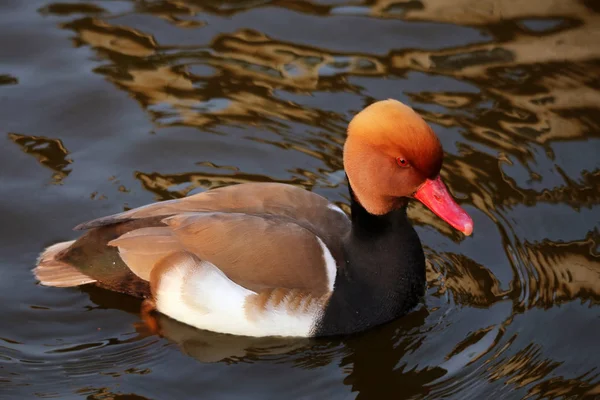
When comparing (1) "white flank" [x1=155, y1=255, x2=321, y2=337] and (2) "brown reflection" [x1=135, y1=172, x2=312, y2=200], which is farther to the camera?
(2) "brown reflection" [x1=135, y1=172, x2=312, y2=200]

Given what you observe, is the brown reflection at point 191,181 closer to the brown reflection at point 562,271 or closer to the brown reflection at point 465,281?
the brown reflection at point 465,281

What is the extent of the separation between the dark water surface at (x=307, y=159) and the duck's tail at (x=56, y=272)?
0.12m

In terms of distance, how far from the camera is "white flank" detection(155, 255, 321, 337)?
6.09 meters

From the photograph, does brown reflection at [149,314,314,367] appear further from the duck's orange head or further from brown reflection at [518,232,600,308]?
Result: brown reflection at [518,232,600,308]

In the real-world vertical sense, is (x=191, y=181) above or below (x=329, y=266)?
below

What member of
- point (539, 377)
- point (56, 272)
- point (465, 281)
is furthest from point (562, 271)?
point (56, 272)

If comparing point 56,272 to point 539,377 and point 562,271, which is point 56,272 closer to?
point 539,377

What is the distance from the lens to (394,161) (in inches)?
236

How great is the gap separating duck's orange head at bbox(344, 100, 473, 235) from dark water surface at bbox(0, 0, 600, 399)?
75cm

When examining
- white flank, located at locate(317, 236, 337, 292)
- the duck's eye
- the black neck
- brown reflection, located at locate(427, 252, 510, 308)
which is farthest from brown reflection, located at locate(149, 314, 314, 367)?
the duck's eye

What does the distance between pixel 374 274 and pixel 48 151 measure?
9.61 feet

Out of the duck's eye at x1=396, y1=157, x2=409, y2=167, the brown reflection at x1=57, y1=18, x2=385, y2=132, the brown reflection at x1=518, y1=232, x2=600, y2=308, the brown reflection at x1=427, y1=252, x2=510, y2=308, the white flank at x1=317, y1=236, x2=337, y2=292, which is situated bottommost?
the brown reflection at x1=427, y1=252, x2=510, y2=308

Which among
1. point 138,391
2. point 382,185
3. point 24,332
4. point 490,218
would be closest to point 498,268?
point 490,218

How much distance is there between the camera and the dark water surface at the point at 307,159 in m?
6.02
